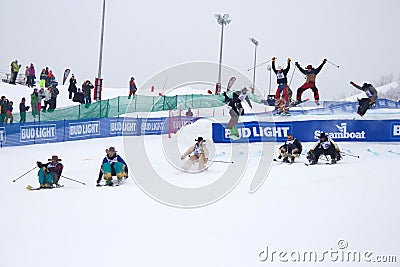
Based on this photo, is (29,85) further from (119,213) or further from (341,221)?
(341,221)

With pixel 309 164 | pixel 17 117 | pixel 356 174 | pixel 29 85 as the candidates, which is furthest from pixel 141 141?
pixel 29 85

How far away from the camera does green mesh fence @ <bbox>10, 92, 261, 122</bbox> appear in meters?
22.6

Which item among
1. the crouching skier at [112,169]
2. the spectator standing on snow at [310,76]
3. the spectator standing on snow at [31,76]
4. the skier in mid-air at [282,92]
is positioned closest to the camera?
the crouching skier at [112,169]

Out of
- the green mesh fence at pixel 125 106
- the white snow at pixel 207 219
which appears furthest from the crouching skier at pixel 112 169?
the green mesh fence at pixel 125 106

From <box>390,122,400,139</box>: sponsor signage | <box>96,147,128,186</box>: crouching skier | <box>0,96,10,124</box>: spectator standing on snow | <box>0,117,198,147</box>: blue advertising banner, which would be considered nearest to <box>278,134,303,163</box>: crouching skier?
<box>390,122,400,139</box>: sponsor signage

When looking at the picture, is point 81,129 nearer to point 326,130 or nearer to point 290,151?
point 326,130

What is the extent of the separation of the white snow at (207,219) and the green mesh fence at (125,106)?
318 inches

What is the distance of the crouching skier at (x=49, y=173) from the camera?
12.8m

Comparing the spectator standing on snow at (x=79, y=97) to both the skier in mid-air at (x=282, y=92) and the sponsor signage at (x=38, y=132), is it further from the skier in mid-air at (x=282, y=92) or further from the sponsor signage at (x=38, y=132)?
the skier in mid-air at (x=282, y=92)

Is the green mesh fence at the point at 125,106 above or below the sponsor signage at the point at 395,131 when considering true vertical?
above

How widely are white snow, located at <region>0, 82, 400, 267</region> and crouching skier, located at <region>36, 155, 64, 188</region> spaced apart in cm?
38

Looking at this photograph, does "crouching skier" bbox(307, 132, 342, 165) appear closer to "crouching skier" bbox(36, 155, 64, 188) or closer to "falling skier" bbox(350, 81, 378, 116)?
"falling skier" bbox(350, 81, 378, 116)

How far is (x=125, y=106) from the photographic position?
26688 millimetres

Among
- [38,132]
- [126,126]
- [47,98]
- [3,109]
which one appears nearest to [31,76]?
[47,98]
